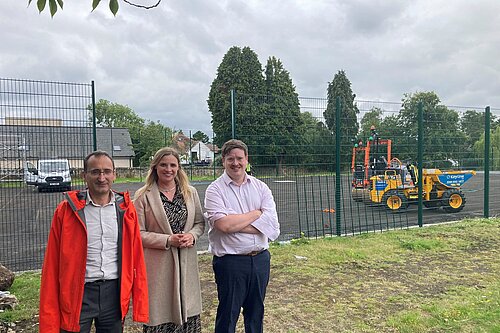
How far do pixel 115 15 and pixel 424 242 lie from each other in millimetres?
6218

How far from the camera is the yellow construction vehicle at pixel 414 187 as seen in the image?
9.15 m

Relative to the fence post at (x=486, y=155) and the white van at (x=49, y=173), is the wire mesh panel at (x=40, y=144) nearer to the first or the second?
the white van at (x=49, y=173)

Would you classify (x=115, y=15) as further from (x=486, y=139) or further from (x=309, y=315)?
(x=486, y=139)

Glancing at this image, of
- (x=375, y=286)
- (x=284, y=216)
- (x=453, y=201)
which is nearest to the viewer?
(x=375, y=286)

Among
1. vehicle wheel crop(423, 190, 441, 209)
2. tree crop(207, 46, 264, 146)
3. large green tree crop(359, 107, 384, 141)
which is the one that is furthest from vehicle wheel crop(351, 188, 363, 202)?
tree crop(207, 46, 264, 146)

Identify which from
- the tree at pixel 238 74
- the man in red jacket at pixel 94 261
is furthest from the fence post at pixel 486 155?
the tree at pixel 238 74

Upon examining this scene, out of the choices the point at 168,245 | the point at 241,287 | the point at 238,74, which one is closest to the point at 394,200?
the point at 241,287

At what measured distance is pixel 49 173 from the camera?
595cm

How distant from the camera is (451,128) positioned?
9078 millimetres

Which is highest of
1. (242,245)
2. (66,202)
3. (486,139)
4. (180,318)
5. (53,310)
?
(486,139)

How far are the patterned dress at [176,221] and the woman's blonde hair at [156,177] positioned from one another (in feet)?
0.13

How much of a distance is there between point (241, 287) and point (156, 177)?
38.2 inches

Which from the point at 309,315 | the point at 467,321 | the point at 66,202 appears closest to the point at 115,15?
the point at 66,202

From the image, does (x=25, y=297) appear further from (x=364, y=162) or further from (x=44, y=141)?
(x=364, y=162)
